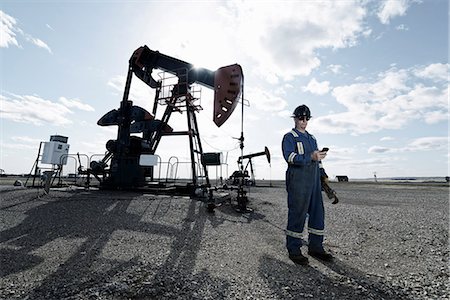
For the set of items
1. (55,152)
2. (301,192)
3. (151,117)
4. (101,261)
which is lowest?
(101,261)

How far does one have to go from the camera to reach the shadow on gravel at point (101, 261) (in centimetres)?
265

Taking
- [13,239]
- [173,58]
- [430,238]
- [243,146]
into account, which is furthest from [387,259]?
[173,58]

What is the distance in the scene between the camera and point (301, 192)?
378 cm

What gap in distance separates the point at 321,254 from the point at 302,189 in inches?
40.8

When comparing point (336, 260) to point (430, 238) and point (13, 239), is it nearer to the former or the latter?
point (430, 238)

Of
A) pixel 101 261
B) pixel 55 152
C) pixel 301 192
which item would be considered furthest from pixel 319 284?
pixel 55 152

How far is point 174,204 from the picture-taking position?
7.30 m

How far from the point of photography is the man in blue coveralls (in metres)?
3.74

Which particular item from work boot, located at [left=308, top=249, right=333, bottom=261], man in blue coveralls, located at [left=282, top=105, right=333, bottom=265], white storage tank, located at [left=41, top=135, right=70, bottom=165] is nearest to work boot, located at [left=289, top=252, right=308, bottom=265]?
man in blue coveralls, located at [left=282, top=105, right=333, bottom=265]

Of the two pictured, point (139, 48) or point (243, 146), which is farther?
point (139, 48)

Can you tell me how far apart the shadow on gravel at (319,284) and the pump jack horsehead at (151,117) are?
6921mm

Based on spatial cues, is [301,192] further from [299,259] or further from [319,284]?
[319,284]

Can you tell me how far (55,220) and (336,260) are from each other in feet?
18.3

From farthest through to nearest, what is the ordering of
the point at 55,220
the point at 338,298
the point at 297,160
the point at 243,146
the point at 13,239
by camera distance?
1. the point at 243,146
2. the point at 55,220
3. the point at 13,239
4. the point at 297,160
5. the point at 338,298
